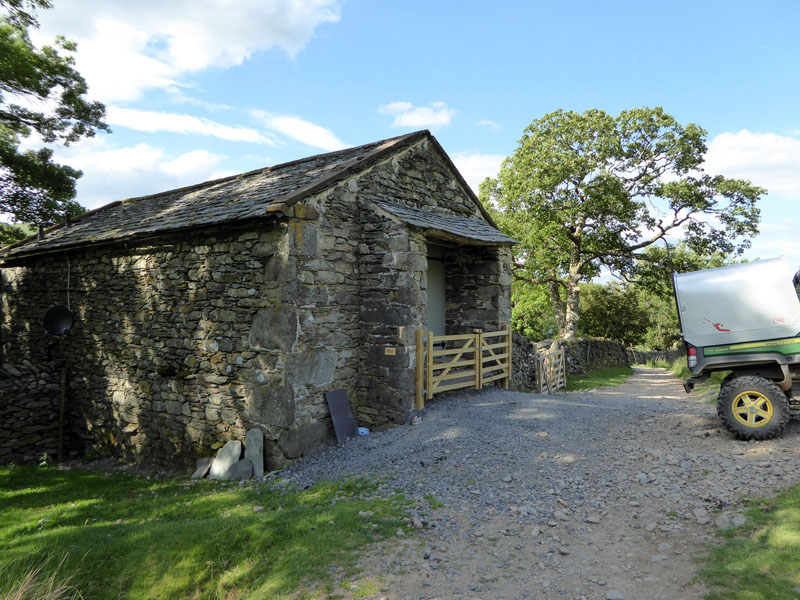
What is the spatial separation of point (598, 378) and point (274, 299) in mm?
17007

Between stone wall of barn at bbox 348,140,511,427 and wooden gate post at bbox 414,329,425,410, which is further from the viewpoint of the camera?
wooden gate post at bbox 414,329,425,410

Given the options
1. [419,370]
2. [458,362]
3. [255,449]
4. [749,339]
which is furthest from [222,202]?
[749,339]

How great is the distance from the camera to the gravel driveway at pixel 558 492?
11.5 ft

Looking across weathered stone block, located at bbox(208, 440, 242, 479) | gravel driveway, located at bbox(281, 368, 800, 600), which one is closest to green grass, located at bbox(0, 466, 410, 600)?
gravel driveway, located at bbox(281, 368, 800, 600)

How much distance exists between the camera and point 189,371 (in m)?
8.01

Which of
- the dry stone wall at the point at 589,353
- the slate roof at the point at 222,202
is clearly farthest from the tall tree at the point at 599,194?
the slate roof at the point at 222,202

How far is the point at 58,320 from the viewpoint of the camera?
10.1 m

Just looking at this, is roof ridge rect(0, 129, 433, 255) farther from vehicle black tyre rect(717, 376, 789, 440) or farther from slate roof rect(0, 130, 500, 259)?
vehicle black tyre rect(717, 376, 789, 440)

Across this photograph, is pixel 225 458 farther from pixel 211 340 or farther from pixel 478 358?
pixel 478 358

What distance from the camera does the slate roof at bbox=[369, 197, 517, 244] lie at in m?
7.82

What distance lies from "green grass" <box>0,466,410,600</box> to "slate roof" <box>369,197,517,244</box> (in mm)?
4370

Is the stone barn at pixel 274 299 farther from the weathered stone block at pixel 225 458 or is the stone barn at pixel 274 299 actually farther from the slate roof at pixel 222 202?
the weathered stone block at pixel 225 458

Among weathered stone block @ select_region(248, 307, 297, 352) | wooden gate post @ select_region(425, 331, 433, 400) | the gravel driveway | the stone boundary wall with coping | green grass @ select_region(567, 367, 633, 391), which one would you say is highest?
weathered stone block @ select_region(248, 307, 297, 352)

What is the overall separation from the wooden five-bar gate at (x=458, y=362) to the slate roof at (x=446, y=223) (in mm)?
1872
